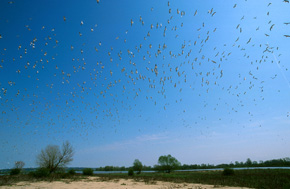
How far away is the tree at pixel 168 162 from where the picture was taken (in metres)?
82.1

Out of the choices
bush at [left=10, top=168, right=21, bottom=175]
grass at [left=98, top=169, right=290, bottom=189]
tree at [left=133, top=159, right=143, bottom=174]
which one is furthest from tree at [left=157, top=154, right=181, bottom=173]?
bush at [left=10, top=168, right=21, bottom=175]

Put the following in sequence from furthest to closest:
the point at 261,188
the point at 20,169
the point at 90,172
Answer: the point at 90,172 < the point at 20,169 < the point at 261,188

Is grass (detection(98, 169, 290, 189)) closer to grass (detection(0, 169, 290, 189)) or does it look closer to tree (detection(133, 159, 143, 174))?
grass (detection(0, 169, 290, 189))

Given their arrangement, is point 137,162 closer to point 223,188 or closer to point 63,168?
point 63,168

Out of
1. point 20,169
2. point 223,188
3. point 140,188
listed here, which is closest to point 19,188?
point 140,188

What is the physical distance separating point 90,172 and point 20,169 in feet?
64.3

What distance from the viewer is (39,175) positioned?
1423 inches

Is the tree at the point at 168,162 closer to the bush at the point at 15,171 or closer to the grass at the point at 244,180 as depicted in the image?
the grass at the point at 244,180

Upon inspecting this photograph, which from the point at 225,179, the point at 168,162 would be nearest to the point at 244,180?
the point at 225,179

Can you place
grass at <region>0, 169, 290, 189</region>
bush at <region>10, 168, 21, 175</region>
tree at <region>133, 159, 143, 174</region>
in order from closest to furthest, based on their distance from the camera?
1. grass at <region>0, 169, 290, 189</region>
2. bush at <region>10, 168, 21, 175</region>
3. tree at <region>133, 159, 143, 174</region>

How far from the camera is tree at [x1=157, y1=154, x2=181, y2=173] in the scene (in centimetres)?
8206

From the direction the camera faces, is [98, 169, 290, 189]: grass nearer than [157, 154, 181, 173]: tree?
Yes

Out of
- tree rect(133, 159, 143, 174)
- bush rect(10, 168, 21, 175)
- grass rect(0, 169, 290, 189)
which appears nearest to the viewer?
grass rect(0, 169, 290, 189)

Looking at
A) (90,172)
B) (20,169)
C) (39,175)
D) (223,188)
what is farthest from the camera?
(90,172)
